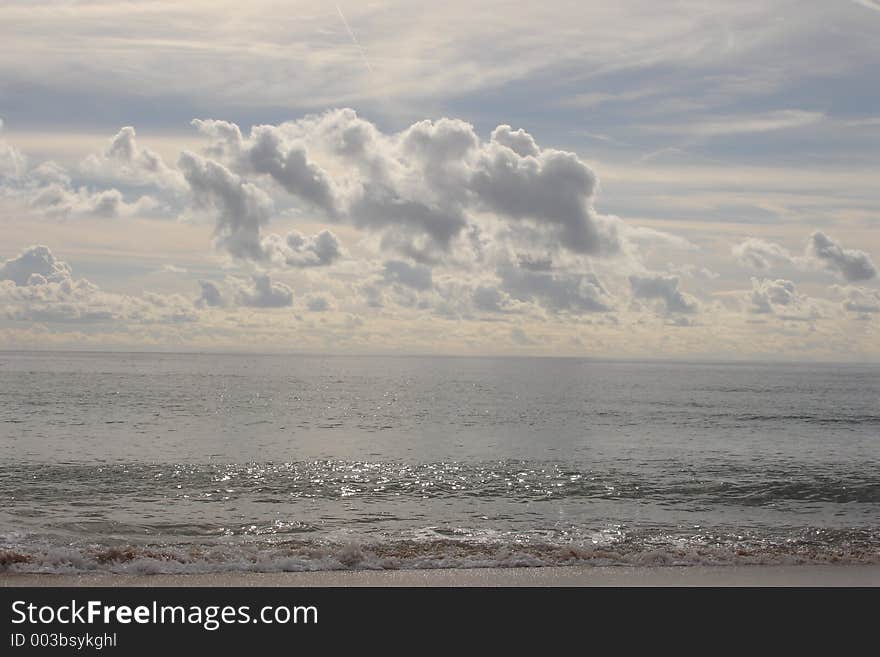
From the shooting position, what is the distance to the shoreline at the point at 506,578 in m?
13.8

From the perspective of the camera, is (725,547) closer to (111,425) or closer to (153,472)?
(153,472)

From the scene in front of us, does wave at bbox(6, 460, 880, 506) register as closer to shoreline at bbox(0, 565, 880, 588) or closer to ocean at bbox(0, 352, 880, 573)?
ocean at bbox(0, 352, 880, 573)

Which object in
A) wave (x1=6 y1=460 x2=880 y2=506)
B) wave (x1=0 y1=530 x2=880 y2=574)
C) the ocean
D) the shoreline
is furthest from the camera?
wave (x1=6 y1=460 x2=880 y2=506)

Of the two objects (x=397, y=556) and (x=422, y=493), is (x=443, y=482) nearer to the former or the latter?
(x=422, y=493)

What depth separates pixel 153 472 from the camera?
31969 mm

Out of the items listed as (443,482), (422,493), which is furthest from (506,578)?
(443,482)

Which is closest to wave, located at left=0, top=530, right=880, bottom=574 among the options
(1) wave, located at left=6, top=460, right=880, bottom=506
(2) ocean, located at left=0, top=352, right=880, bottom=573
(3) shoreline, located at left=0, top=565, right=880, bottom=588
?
(2) ocean, located at left=0, top=352, right=880, bottom=573

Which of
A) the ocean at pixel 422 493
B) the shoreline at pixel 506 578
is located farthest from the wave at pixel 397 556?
the shoreline at pixel 506 578

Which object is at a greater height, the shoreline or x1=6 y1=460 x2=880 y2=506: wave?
x1=6 y1=460 x2=880 y2=506: wave

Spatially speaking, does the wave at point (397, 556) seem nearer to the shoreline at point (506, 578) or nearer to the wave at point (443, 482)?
the shoreline at point (506, 578)

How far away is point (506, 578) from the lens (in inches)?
573

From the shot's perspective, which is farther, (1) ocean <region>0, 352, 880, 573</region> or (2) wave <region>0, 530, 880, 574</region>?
(1) ocean <region>0, 352, 880, 573</region>

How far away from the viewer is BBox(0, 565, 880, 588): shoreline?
45.4 ft
